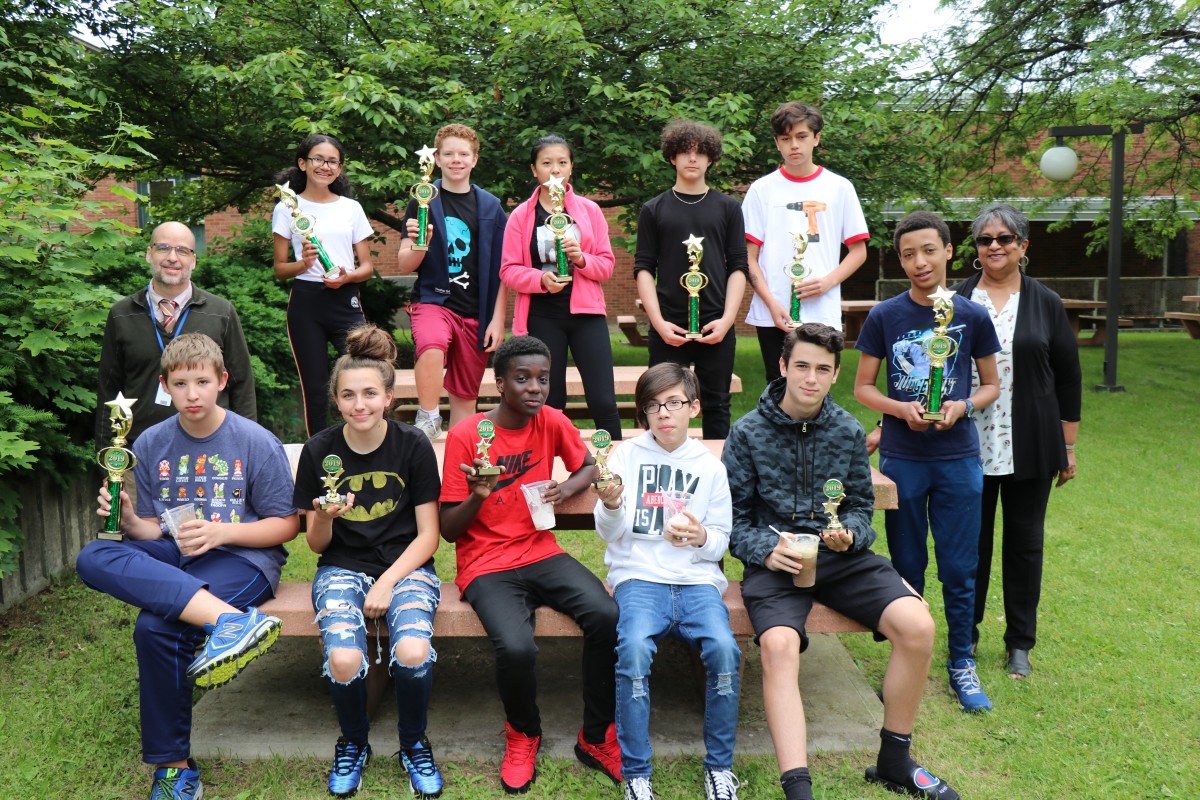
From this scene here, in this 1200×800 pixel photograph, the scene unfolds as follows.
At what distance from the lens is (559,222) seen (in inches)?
178

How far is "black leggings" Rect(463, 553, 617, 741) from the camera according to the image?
339 cm

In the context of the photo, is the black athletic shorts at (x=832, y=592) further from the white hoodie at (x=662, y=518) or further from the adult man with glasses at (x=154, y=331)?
the adult man with glasses at (x=154, y=331)

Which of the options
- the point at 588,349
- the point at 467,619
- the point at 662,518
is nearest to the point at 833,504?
the point at 662,518

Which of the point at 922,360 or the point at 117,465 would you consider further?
the point at 922,360

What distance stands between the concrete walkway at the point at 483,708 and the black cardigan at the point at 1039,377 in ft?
4.10

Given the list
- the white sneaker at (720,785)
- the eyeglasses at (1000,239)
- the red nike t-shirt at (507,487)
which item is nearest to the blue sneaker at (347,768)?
the red nike t-shirt at (507,487)

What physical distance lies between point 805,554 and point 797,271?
171 cm

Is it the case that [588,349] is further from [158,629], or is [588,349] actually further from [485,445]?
[158,629]

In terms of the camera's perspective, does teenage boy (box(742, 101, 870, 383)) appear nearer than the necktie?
No

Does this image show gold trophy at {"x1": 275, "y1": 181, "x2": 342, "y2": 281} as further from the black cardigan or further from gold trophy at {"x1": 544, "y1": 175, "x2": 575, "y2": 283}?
the black cardigan

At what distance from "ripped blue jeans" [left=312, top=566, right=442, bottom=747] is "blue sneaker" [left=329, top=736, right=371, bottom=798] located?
0.13 feet

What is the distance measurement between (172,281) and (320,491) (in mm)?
1374

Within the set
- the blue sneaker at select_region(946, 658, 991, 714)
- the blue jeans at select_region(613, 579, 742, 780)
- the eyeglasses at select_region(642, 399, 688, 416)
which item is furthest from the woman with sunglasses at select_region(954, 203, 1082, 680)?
the blue jeans at select_region(613, 579, 742, 780)

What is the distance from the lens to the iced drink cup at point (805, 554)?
3.39 meters
